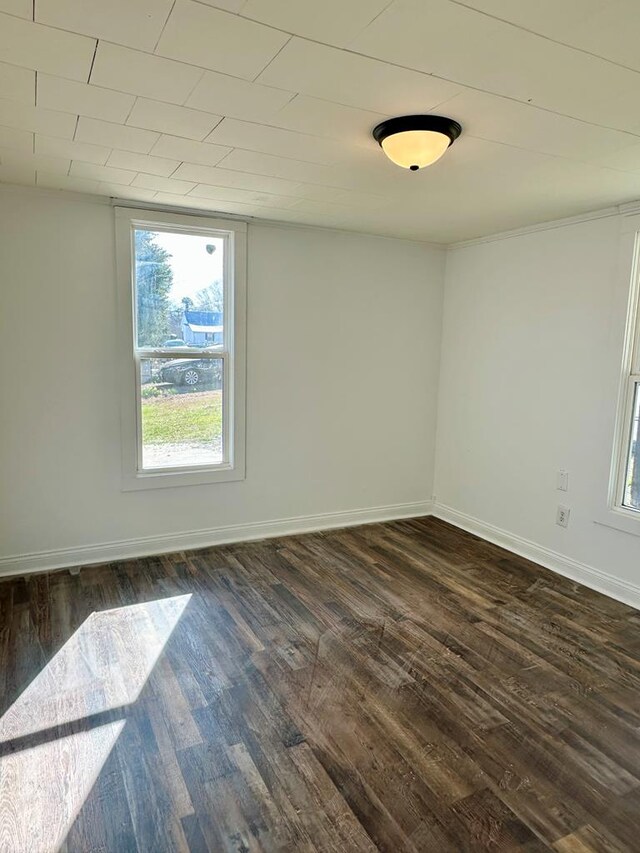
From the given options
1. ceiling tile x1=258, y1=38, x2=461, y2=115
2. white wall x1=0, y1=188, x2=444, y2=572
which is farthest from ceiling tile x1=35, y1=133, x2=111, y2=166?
ceiling tile x1=258, y1=38, x2=461, y2=115

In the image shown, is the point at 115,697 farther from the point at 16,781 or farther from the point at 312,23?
the point at 312,23

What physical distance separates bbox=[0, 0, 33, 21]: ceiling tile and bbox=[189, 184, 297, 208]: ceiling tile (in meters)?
1.57

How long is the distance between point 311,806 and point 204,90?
2427mm

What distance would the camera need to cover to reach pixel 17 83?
1.83m

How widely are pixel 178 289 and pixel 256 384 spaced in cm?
86

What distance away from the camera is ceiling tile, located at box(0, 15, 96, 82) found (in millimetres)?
1514

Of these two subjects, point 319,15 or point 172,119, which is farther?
point 172,119

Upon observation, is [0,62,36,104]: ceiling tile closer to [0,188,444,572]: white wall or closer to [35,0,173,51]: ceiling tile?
[35,0,173,51]: ceiling tile

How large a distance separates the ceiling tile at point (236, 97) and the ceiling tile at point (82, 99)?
0.27 meters

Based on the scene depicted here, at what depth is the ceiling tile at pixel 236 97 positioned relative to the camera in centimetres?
179

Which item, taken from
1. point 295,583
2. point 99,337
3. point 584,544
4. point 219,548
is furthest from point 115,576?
point 584,544

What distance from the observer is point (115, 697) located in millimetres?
2238

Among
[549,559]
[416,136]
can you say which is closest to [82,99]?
[416,136]

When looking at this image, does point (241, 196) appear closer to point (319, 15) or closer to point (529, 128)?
point (529, 128)
